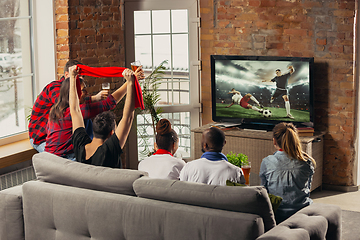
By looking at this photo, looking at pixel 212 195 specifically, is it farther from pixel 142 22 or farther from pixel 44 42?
pixel 142 22

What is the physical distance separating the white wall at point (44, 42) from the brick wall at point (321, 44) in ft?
7.06

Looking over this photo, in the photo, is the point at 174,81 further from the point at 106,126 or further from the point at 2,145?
the point at 106,126

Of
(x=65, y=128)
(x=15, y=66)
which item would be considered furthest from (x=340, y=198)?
(x=15, y=66)

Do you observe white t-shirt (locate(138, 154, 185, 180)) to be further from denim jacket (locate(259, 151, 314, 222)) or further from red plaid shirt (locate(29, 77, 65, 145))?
red plaid shirt (locate(29, 77, 65, 145))

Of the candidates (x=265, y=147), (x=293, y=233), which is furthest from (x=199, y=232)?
(x=265, y=147)

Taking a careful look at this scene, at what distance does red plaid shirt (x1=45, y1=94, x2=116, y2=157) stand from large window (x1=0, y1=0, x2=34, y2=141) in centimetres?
105

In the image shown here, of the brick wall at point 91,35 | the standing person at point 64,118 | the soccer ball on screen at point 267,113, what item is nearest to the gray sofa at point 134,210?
the standing person at point 64,118

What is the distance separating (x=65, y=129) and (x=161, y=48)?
8.17ft

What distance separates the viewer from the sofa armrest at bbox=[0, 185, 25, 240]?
2.92m

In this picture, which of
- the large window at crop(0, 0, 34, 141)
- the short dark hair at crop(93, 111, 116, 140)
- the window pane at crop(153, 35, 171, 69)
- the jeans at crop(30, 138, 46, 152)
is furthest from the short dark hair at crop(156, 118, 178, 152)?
the window pane at crop(153, 35, 171, 69)

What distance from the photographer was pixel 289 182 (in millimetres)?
2945

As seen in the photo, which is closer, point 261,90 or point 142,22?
point 261,90

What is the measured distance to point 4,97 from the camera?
4.48 m

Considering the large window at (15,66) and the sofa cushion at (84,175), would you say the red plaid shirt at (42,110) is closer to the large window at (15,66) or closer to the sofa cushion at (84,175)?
the large window at (15,66)
